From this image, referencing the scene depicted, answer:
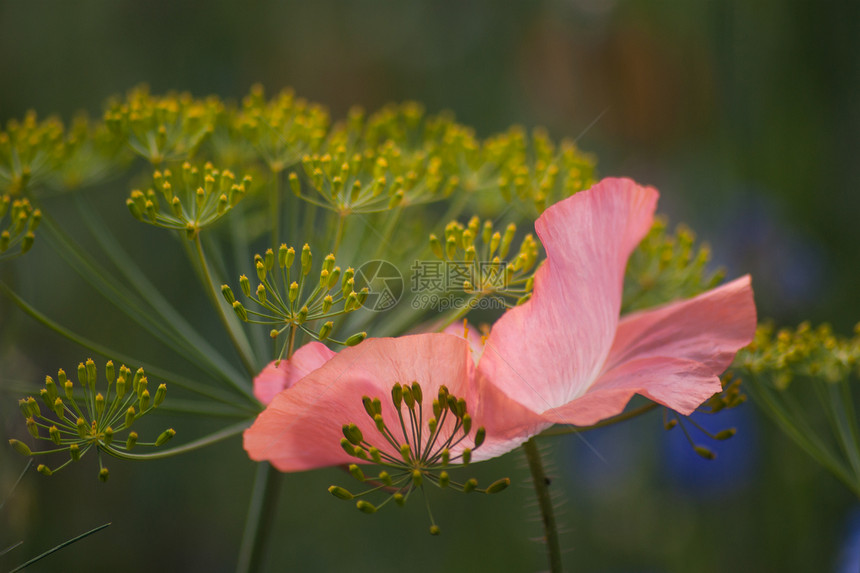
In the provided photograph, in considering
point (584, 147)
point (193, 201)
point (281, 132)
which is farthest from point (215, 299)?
point (584, 147)

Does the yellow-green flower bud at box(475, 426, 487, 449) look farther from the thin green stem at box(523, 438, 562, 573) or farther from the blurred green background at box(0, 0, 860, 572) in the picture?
the blurred green background at box(0, 0, 860, 572)

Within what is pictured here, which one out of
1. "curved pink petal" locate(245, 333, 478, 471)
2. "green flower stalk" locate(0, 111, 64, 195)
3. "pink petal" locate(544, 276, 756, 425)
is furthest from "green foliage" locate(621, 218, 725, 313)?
"green flower stalk" locate(0, 111, 64, 195)

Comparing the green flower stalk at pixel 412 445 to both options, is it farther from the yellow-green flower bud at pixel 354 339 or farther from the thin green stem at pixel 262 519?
the thin green stem at pixel 262 519

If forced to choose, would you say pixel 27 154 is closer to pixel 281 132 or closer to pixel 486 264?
pixel 281 132

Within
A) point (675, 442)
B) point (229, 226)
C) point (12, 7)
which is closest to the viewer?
point (229, 226)

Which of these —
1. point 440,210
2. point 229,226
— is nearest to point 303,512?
point 440,210

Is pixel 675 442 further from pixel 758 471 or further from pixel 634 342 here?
pixel 634 342
